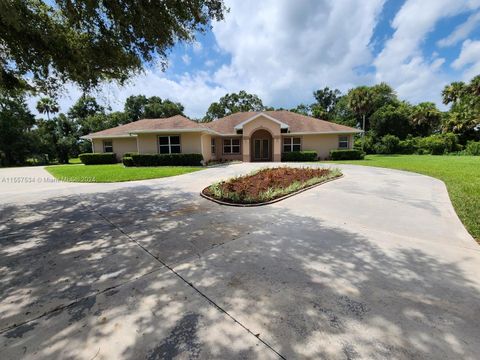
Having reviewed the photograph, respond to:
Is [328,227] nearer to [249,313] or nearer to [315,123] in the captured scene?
[249,313]

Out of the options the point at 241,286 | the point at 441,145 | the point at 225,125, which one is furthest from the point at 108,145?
the point at 441,145

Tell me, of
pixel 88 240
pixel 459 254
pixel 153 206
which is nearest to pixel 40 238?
pixel 88 240

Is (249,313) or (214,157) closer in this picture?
(249,313)

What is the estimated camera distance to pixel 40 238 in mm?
4746

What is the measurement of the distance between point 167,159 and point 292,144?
41.2ft

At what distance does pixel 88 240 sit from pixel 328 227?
15.7 feet

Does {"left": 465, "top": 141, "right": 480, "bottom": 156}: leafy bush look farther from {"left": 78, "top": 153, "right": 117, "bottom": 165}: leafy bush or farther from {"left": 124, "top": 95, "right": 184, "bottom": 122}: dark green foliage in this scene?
{"left": 124, "top": 95, "right": 184, "bottom": 122}: dark green foliage

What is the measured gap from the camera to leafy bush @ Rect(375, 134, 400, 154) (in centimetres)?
3272

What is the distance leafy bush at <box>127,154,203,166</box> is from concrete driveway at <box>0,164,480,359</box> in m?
14.0

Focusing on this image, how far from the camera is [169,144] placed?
21031mm

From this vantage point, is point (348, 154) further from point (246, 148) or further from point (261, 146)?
point (246, 148)

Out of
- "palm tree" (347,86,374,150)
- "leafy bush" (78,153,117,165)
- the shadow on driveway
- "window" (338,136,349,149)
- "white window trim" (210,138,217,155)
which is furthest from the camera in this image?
"palm tree" (347,86,374,150)

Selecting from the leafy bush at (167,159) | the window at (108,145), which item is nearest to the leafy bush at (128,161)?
the leafy bush at (167,159)

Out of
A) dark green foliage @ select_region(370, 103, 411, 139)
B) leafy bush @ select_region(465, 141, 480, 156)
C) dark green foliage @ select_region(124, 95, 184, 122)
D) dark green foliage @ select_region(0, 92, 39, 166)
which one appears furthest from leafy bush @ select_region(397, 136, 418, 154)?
dark green foliage @ select_region(0, 92, 39, 166)
